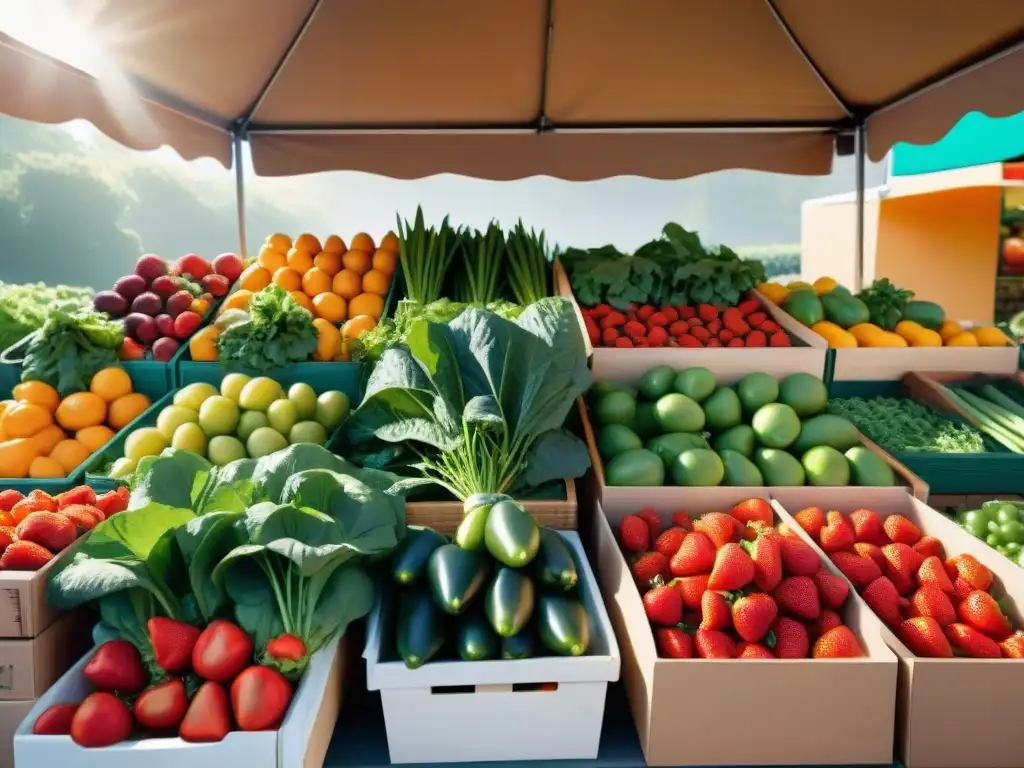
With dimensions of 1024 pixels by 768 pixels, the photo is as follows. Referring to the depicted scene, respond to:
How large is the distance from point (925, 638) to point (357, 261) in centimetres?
290

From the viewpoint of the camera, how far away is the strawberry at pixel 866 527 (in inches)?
79.5

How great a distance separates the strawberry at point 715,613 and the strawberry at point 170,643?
3.52 feet

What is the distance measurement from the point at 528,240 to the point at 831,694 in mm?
2703

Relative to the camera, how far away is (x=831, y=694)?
4.70ft

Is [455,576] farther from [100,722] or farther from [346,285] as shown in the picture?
[346,285]

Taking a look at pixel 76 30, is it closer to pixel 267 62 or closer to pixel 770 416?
pixel 267 62

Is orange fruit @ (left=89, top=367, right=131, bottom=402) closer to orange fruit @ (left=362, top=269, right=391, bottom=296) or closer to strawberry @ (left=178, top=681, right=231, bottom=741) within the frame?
orange fruit @ (left=362, top=269, right=391, bottom=296)

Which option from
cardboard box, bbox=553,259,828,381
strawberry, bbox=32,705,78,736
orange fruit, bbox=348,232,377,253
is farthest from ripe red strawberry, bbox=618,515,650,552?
orange fruit, bbox=348,232,377,253

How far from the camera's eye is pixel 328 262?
3555mm

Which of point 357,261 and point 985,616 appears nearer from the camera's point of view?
point 985,616

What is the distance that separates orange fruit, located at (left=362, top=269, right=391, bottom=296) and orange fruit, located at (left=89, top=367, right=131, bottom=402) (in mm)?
1139

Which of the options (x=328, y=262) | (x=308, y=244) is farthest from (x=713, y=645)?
(x=308, y=244)

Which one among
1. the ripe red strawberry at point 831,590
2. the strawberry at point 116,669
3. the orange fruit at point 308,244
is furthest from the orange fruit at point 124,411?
the ripe red strawberry at point 831,590

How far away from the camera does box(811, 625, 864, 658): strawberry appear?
1490mm
